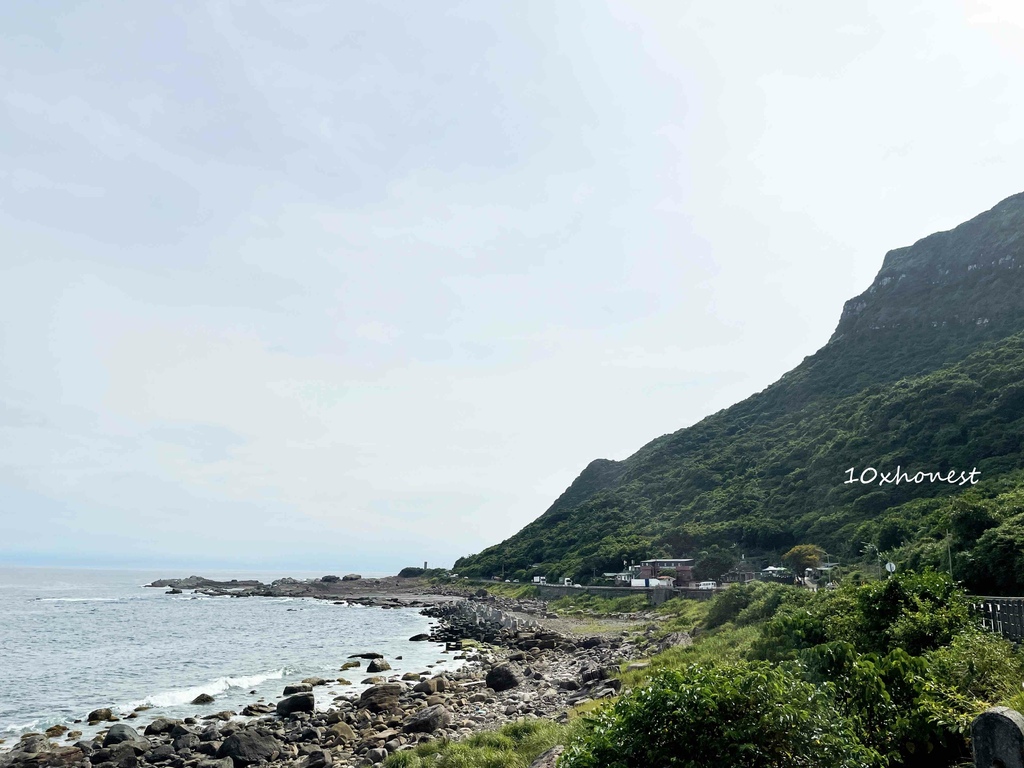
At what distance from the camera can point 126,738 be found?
71.6 ft

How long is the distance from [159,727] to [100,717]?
472cm

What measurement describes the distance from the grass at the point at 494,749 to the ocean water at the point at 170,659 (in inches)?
537

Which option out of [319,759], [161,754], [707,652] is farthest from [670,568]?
[161,754]

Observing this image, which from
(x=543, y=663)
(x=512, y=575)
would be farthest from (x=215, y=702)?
(x=512, y=575)

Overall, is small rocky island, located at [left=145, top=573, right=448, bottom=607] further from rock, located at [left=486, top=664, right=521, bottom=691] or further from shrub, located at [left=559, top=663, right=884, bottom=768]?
shrub, located at [left=559, top=663, right=884, bottom=768]

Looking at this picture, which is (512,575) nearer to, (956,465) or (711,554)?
(711,554)

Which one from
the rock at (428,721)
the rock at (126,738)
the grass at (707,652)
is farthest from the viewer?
the rock at (126,738)

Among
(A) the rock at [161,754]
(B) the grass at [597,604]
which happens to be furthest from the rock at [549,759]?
(B) the grass at [597,604]

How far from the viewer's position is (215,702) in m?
29.2

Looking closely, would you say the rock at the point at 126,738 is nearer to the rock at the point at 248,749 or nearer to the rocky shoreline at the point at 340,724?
the rocky shoreline at the point at 340,724

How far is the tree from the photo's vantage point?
5572 centimetres

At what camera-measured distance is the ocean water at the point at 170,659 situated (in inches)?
1152

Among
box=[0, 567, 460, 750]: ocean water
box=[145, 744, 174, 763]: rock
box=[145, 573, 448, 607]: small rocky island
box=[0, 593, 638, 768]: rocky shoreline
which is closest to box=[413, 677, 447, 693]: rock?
box=[0, 593, 638, 768]: rocky shoreline

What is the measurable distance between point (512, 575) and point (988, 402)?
7323 centimetres
